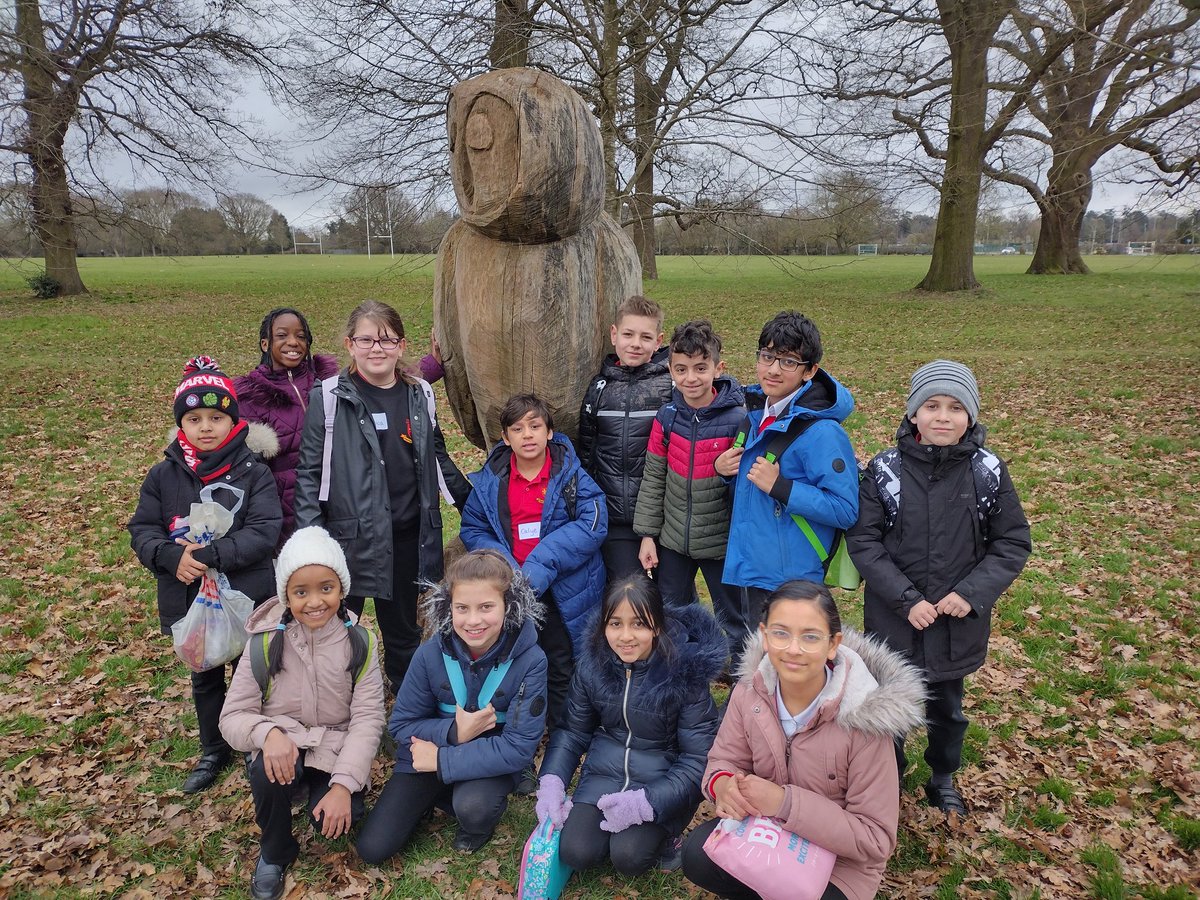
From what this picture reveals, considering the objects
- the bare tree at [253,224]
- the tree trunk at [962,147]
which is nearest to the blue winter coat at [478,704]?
the tree trunk at [962,147]

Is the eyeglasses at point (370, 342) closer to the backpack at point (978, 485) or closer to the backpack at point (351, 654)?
the backpack at point (351, 654)

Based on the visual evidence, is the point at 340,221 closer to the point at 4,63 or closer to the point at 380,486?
the point at 4,63

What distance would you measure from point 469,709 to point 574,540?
2.75 ft

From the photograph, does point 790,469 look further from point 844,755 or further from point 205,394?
point 205,394

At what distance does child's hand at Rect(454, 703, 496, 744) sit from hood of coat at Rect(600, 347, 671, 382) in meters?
1.58

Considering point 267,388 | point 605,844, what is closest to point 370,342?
point 267,388

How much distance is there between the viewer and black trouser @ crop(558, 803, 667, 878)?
9.36 feet

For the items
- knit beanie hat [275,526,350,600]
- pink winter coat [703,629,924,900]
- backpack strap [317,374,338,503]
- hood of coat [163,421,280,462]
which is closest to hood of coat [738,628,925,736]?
pink winter coat [703,629,924,900]

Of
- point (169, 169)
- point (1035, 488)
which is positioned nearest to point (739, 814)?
point (1035, 488)

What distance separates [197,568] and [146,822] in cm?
118

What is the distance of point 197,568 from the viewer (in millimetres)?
3268

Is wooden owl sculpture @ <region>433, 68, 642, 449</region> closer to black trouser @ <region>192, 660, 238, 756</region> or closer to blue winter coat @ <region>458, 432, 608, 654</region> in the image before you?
blue winter coat @ <region>458, 432, 608, 654</region>

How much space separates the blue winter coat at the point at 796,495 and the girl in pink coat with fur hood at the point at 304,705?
5.34ft

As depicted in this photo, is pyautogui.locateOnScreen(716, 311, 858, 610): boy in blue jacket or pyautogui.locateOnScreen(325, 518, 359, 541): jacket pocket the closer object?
pyautogui.locateOnScreen(716, 311, 858, 610): boy in blue jacket
